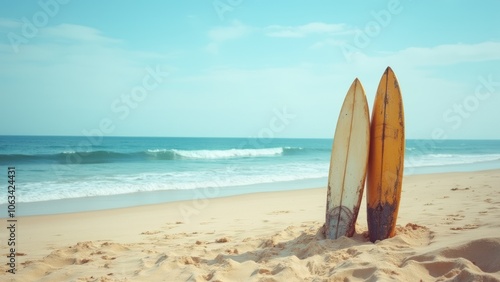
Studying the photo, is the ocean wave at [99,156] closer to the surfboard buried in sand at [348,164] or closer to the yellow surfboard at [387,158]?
the surfboard buried in sand at [348,164]

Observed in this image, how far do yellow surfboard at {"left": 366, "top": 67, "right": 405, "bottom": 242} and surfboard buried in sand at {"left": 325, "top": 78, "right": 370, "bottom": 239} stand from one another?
128mm

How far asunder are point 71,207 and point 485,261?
7281mm

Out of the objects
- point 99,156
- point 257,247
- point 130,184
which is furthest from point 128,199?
point 99,156

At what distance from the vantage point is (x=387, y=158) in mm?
4121

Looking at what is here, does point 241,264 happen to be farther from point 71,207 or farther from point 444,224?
point 71,207

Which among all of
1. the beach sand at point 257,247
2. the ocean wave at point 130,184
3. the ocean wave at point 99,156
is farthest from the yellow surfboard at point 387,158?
the ocean wave at point 99,156

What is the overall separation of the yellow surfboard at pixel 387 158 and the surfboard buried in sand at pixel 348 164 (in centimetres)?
13

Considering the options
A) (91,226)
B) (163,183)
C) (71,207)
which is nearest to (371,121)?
(91,226)

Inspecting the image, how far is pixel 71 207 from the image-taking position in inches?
307

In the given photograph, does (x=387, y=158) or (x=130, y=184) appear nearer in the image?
(x=387, y=158)

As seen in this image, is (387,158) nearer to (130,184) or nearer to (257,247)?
(257,247)

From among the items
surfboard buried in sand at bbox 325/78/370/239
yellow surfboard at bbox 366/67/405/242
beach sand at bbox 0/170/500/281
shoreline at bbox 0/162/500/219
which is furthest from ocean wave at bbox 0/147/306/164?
yellow surfboard at bbox 366/67/405/242

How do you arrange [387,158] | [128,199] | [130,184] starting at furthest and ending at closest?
1. [130,184]
2. [128,199]
3. [387,158]

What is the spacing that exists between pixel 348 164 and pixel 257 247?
53.5 inches
